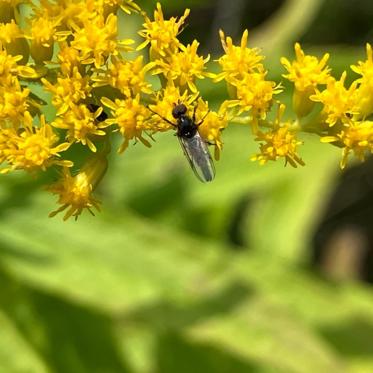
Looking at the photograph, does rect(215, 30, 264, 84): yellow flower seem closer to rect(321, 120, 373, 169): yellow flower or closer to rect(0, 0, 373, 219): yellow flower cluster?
rect(0, 0, 373, 219): yellow flower cluster

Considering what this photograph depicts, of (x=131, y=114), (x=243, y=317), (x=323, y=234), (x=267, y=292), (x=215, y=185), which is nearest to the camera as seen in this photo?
(x=131, y=114)

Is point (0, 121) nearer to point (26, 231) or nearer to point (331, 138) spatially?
point (331, 138)

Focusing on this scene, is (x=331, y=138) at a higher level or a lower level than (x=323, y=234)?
lower

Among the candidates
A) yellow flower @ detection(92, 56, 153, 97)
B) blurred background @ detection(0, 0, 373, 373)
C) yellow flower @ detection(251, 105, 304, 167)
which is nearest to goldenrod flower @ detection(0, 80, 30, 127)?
yellow flower @ detection(92, 56, 153, 97)

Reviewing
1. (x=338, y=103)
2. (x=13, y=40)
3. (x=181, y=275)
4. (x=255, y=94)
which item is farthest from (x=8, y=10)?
(x=181, y=275)

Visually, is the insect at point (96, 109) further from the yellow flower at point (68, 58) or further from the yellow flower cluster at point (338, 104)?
the yellow flower cluster at point (338, 104)

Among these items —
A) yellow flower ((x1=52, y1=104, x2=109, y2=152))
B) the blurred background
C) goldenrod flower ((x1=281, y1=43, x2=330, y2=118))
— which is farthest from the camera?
the blurred background

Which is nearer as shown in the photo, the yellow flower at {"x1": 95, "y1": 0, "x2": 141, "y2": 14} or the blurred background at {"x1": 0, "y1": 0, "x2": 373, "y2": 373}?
the yellow flower at {"x1": 95, "y1": 0, "x2": 141, "y2": 14}

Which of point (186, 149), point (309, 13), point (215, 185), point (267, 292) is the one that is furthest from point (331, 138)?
point (309, 13)
